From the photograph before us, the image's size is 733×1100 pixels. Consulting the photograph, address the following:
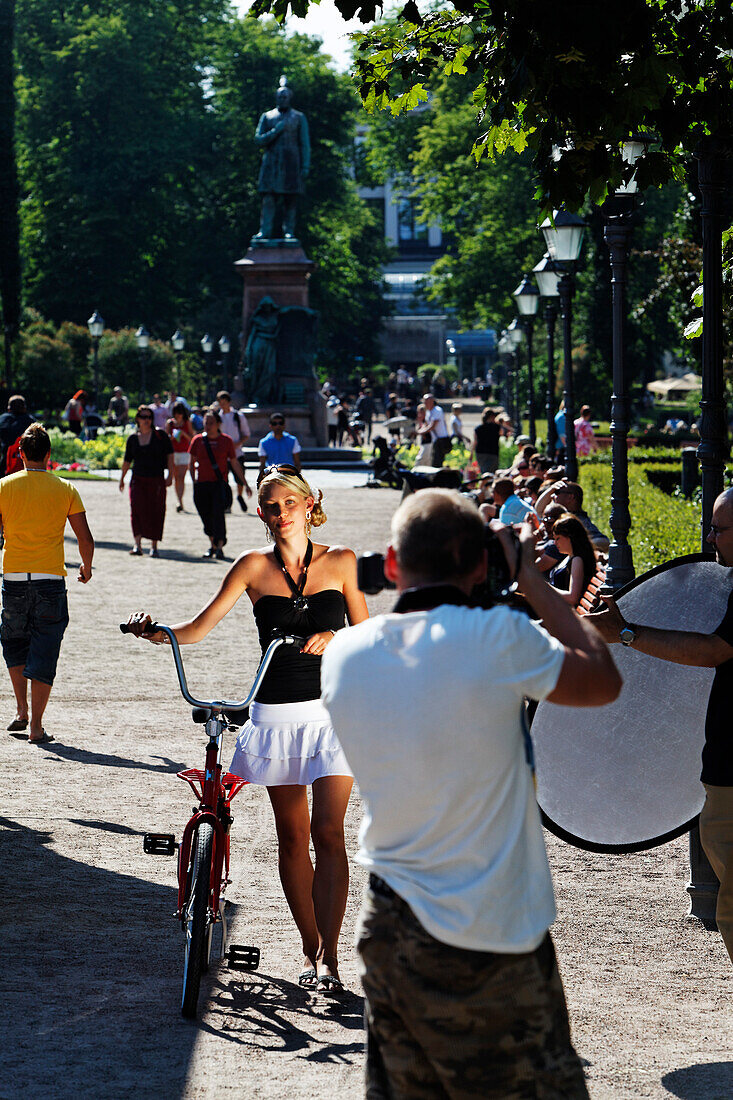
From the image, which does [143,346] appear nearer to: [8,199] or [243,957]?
[8,199]

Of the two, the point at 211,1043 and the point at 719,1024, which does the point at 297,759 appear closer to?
the point at 211,1043

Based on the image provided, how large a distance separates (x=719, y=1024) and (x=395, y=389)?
238 ft

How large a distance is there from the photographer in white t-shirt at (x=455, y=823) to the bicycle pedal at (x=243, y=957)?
2532 mm

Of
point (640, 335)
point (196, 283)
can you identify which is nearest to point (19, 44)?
point (196, 283)

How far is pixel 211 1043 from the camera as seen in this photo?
16.0ft

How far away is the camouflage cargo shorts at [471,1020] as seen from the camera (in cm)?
295

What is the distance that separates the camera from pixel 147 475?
18.5 metres

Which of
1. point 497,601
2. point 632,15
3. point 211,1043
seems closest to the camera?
point 497,601

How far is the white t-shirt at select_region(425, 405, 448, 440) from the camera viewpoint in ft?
92.8

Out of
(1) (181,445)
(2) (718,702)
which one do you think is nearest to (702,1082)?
(2) (718,702)

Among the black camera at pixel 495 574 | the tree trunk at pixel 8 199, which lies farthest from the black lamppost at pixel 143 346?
the black camera at pixel 495 574

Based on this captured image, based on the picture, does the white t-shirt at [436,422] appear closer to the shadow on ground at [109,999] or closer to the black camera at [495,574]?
the shadow on ground at [109,999]

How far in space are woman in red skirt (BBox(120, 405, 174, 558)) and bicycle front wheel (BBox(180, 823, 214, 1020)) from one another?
13.5 meters

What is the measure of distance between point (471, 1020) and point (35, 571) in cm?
701
